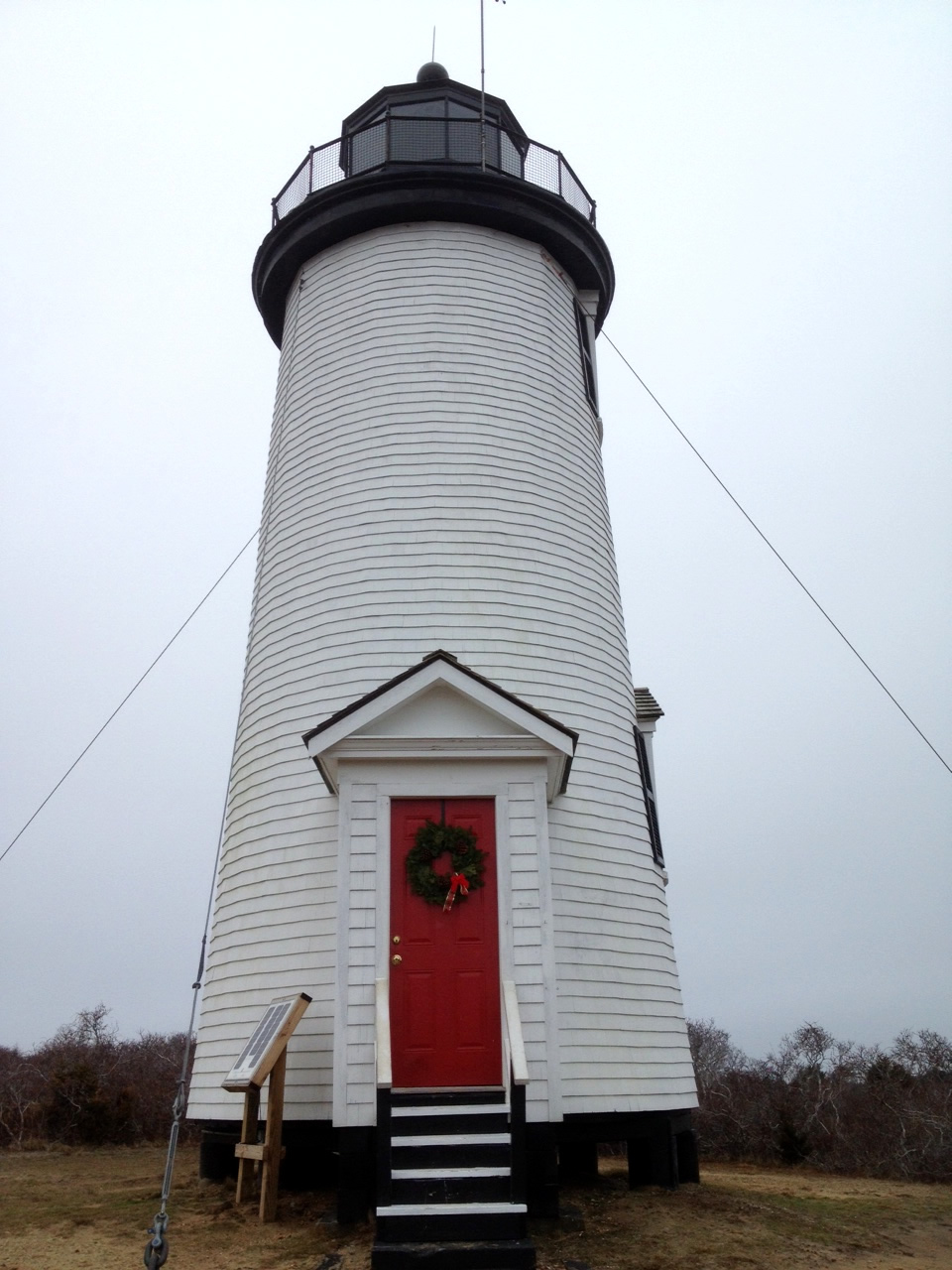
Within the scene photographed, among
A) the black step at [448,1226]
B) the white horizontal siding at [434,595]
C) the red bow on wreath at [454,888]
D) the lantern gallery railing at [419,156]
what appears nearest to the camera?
the black step at [448,1226]

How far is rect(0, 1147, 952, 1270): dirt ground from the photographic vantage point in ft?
21.8

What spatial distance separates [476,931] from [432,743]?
4.68 ft

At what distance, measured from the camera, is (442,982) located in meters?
7.64

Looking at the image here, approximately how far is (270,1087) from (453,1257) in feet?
7.49

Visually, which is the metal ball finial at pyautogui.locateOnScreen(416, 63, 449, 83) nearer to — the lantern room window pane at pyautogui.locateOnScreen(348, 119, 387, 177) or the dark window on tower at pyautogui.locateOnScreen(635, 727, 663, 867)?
the lantern room window pane at pyautogui.locateOnScreen(348, 119, 387, 177)

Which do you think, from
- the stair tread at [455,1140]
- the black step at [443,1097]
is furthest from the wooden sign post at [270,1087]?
the stair tread at [455,1140]

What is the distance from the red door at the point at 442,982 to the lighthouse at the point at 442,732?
0.02 metres

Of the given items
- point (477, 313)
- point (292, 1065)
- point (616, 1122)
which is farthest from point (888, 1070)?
point (477, 313)

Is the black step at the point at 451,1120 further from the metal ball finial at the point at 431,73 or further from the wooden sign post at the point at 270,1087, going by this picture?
the metal ball finial at the point at 431,73

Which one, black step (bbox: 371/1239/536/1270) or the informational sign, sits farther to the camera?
the informational sign

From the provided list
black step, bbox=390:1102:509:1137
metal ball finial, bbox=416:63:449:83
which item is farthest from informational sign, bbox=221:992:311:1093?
metal ball finial, bbox=416:63:449:83

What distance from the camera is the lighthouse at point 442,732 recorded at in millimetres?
7387

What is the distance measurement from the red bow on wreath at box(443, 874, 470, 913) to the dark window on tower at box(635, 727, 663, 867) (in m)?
3.47

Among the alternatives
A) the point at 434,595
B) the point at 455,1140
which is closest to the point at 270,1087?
the point at 455,1140
